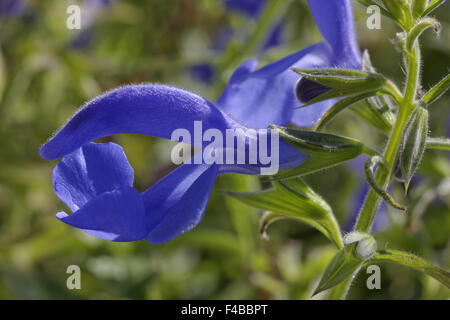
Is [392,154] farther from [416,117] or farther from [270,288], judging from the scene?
[270,288]

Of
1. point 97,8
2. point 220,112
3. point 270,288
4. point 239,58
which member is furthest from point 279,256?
point 97,8

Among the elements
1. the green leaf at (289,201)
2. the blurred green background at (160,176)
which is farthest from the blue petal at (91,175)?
the blurred green background at (160,176)

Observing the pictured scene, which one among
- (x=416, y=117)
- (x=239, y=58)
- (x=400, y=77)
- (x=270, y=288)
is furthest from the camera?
(x=400, y=77)

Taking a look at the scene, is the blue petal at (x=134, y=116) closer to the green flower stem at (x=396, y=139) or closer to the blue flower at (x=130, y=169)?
the blue flower at (x=130, y=169)

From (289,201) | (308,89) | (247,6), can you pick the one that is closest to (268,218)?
(289,201)

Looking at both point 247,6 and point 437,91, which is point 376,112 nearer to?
point 437,91

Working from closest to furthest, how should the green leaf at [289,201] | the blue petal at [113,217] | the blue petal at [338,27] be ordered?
the blue petal at [113,217] → the green leaf at [289,201] → the blue petal at [338,27]

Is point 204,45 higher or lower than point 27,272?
higher
